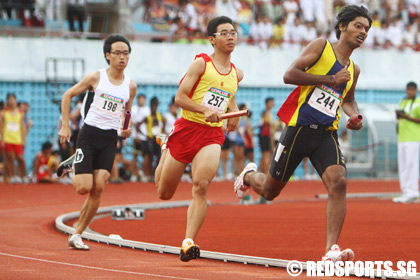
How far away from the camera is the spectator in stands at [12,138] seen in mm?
24266

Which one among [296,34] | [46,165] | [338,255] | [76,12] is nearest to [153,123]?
[46,165]

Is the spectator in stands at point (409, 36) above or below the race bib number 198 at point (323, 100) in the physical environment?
above

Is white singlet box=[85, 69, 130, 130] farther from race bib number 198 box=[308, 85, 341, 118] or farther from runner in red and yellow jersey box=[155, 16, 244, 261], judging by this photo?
race bib number 198 box=[308, 85, 341, 118]

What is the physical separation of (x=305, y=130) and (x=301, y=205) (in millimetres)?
9057

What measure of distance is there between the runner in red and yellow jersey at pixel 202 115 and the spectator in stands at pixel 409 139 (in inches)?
359

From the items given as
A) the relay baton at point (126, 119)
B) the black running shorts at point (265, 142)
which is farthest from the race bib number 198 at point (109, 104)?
the black running shorts at point (265, 142)

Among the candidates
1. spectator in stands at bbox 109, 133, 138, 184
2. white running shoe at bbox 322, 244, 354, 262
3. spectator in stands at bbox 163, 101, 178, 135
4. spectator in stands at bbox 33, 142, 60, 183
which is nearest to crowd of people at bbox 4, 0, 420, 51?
spectator in stands at bbox 163, 101, 178, 135

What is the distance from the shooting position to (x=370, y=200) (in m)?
19.3

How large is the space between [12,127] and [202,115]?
16056mm

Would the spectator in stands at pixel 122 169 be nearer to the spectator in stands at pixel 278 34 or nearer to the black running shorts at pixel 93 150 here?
the spectator in stands at pixel 278 34

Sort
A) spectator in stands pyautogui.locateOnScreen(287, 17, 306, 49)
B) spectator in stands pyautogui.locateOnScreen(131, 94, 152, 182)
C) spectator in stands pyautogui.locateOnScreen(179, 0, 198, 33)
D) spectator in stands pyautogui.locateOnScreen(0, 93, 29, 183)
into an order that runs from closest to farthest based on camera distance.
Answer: spectator in stands pyautogui.locateOnScreen(0, 93, 29, 183) < spectator in stands pyautogui.locateOnScreen(131, 94, 152, 182) < spectator in stands pyautogui.locateOnScreen(179, 0, 198, 33) < spectator in stands pyautogui.locateOnScreen(287, 17, 306, 49)

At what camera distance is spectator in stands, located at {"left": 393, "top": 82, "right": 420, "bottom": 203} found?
701 inches

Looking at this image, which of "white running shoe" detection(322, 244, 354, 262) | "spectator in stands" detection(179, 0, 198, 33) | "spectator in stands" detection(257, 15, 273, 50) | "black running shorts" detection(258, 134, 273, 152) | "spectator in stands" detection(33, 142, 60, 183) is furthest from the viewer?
"spectator in stands" detection(257, 15, 273, 50)

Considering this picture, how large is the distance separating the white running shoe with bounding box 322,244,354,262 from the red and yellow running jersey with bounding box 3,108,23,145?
17482 mm
